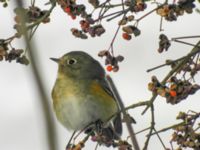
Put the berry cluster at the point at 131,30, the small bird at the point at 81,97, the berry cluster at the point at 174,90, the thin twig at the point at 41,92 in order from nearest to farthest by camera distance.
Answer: the thin twig at the point at 41,92 < the berry cluster at the point at 174,90 < the berry cluster at the point at 131,30 < the small bird at the point at 81,97

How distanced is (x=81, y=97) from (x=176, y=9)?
8.31 feet

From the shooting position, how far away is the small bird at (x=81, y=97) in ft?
17.3

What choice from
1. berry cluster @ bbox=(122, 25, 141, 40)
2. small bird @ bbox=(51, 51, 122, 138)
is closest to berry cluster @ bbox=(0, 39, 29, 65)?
berry cluster @ bbox=(122, 25, 141, 40)

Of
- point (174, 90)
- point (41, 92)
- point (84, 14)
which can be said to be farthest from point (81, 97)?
point (41, 92)

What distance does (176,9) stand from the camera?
3053mm

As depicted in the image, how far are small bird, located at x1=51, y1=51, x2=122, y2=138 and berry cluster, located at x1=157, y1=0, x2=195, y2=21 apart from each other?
2148mm

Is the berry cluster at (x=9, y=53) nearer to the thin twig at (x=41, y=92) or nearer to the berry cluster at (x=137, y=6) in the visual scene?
the berry cluster at (x=137, y=6)

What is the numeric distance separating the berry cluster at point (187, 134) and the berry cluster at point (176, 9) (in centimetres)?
65

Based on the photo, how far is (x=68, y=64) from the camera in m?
5.91

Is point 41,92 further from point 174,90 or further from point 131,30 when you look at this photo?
point 131,30

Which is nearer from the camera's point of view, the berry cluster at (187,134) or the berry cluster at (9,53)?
the berry cluster at (187,134)

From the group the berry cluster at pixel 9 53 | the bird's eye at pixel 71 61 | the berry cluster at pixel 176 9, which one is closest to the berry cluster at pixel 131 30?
the berry cluster at pixel 176 9

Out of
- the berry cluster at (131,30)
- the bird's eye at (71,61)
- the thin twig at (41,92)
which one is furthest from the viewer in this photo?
the bird's eye at (71,61)

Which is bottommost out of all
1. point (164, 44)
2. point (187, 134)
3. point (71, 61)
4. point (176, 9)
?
point (187, 134)
